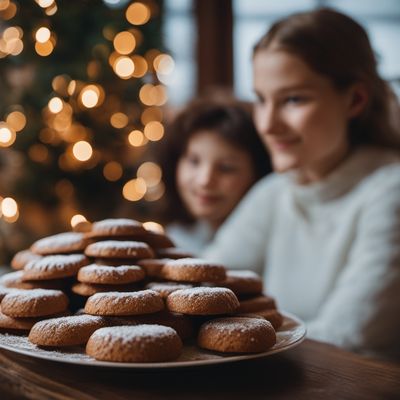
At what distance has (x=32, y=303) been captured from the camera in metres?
0.79

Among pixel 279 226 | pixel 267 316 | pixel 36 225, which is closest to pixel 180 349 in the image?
pixel 267 316

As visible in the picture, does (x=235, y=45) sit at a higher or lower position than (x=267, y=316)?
higher

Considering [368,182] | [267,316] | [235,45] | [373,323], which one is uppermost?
[235,45]

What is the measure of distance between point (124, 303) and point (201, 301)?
0.11m

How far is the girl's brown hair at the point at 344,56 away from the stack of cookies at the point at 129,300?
0.74 meters

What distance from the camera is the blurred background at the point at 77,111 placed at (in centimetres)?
212

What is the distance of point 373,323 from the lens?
1214 millimetres

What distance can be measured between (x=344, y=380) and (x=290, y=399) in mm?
117

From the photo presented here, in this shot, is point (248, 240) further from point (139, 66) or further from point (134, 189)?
point (139, 66)

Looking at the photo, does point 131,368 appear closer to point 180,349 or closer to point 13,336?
point 180,349

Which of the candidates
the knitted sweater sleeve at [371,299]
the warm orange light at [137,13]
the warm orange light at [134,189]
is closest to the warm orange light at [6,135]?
the warm orange light at [134,189]

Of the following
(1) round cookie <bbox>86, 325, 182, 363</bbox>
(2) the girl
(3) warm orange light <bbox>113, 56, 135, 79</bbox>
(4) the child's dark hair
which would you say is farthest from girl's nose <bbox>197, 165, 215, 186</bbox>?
(1) round cookie <bbox>86, 325, 182, 363</bbox>

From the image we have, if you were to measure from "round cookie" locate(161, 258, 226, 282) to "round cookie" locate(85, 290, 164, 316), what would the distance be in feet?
0.25

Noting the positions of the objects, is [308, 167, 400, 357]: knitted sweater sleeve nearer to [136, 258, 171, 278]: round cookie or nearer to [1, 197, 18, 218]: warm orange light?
[136, 258, 171, 278]: round cookie
